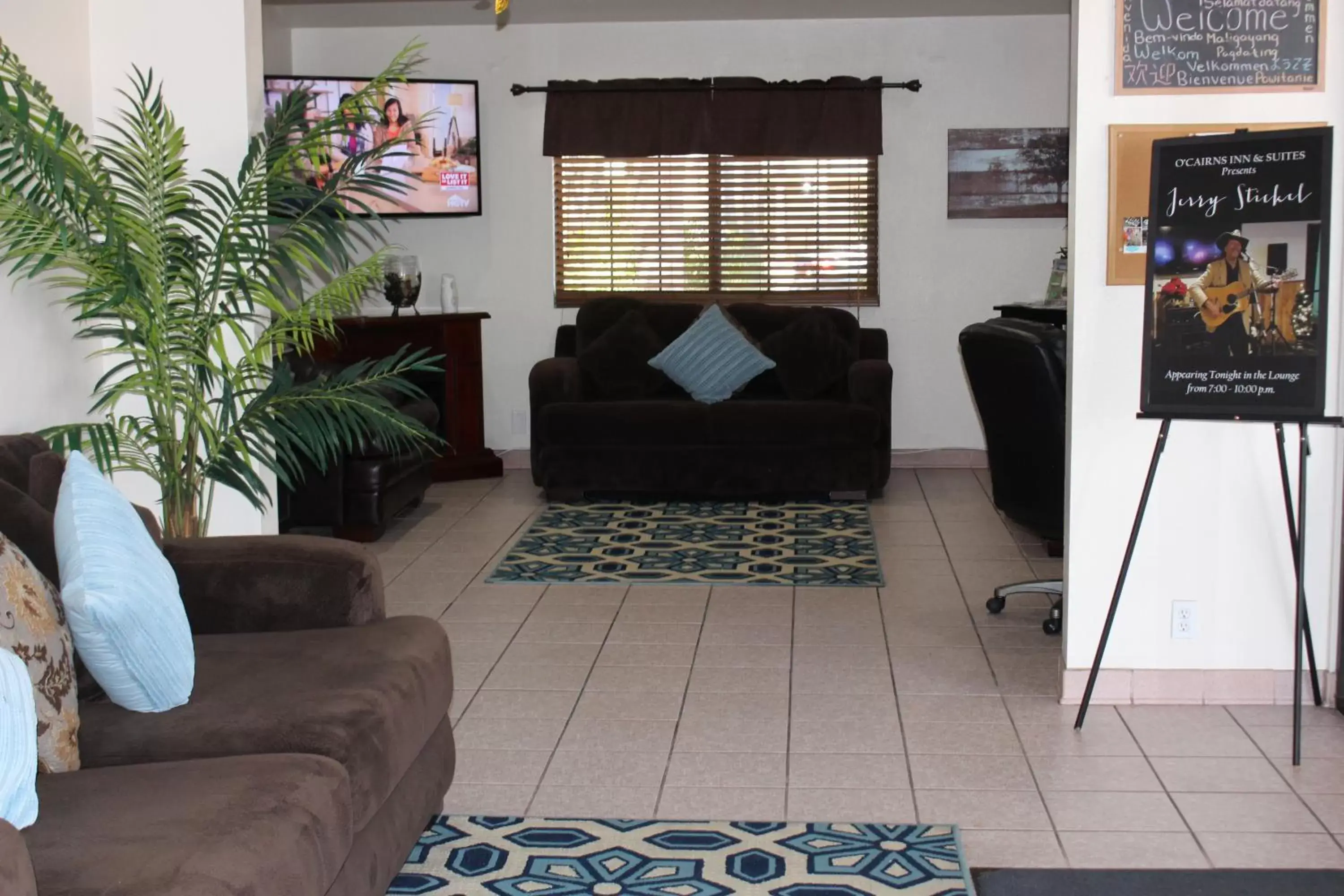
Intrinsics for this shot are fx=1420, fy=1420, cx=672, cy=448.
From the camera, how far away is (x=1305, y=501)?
3588mm

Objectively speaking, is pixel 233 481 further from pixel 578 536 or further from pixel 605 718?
pixel 578 536

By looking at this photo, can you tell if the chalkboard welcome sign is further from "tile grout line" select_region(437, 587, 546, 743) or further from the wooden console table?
the wooden console table

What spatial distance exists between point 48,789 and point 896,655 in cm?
271

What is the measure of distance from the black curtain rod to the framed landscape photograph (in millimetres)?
401

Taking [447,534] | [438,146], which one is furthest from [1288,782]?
[438,146]

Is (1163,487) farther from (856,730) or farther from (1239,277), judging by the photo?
(856,730)

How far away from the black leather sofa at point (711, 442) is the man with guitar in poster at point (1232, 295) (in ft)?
11.2

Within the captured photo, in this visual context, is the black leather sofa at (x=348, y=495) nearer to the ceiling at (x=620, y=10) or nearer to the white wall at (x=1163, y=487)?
the ceiling at (x=620, y=10)

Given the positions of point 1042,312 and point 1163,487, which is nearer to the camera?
point 1163,487

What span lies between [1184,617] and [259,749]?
8.09 ft

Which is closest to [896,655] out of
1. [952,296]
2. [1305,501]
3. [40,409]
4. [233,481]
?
[1305,501]

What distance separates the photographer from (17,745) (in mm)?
1765

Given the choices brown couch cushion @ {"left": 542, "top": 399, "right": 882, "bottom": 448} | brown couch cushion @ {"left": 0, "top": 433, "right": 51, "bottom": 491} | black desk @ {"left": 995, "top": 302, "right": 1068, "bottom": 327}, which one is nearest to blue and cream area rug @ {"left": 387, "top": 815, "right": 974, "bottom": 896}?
brown couch cushion @ {"left": 0, "top": 433, "right": 51, "bottom": 491}

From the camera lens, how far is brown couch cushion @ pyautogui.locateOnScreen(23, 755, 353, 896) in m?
1.74
